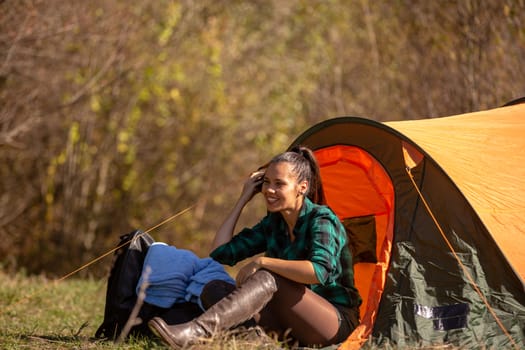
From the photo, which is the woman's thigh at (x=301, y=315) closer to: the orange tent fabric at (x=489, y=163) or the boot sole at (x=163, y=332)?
the boot sole at (x=163, y=332)

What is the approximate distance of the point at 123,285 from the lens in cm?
493

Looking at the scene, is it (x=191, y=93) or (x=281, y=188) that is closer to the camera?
(x=281, y=188)

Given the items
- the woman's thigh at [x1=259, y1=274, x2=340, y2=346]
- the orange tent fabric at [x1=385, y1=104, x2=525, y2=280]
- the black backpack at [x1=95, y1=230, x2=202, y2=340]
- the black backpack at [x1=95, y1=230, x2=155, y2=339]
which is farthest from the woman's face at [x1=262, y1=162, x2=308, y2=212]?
the black backpack at [x1=95, y1=230, x2=155, y2=339]

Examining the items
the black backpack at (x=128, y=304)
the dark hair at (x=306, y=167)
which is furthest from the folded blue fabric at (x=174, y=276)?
the dark hair at (x=306, y=167)

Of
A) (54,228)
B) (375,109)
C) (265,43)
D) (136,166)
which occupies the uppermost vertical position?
(265,43)

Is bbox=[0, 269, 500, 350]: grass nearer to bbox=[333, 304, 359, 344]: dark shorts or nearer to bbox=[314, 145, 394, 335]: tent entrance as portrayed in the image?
bbox=[333, 304, 359, 344]: dark shorts

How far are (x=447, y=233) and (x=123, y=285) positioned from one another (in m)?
1.86

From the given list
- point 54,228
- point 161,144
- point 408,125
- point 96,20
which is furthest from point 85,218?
point 408,125

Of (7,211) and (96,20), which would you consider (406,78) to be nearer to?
(96,20)

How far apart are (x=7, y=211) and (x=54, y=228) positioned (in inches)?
26.2

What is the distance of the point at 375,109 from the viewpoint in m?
12.0

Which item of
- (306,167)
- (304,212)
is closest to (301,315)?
(304,212)

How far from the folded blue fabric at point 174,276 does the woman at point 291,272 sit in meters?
0.16

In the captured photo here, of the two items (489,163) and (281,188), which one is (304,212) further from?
(489,163)
